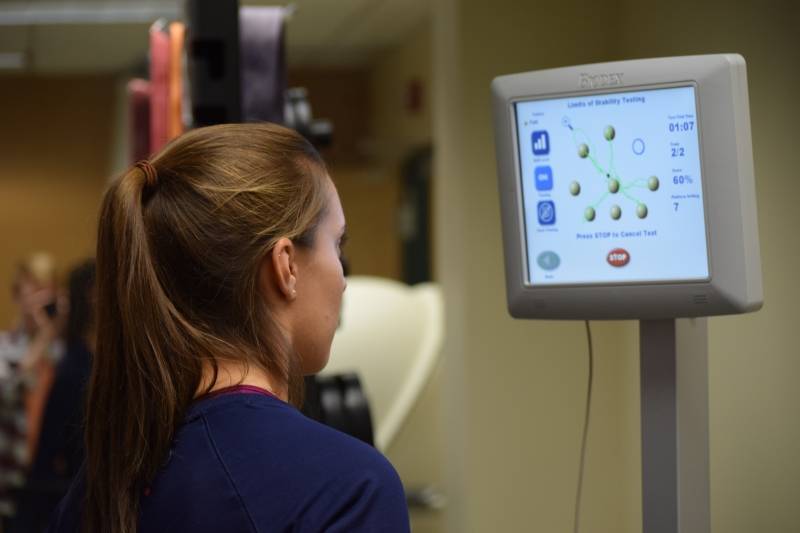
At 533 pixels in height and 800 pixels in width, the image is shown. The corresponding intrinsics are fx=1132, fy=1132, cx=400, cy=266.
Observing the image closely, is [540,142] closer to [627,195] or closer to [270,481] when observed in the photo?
[627,195]

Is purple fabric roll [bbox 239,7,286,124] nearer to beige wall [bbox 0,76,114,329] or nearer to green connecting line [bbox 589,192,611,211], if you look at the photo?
green connecting line [bbox 589,192,611,211]

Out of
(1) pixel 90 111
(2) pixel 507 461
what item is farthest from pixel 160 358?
(1) pixel 90 111

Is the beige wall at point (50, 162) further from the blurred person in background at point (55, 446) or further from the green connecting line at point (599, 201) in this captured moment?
the green connecting line at point (599, 201)

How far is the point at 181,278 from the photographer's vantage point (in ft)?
3.63

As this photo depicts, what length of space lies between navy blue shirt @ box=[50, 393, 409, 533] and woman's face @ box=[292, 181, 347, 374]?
5.1 inches

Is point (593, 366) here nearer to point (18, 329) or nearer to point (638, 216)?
point (638, 216)

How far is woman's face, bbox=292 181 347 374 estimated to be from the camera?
1.14 m

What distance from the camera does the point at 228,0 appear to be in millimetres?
1915

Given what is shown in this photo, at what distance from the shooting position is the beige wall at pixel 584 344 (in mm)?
1400

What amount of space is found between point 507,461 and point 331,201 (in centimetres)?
83

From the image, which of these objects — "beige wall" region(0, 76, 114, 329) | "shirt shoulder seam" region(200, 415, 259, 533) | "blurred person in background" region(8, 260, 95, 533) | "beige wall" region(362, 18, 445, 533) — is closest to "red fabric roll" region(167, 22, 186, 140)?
"blurred person in background" region(8, 260, 95, 533)

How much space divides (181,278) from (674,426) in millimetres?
675

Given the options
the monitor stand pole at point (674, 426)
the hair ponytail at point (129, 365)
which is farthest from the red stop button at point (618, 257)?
Answer: the hair ponytail at point (129, 365)

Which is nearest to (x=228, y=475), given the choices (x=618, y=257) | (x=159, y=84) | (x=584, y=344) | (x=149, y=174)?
(x=149, y=174)
